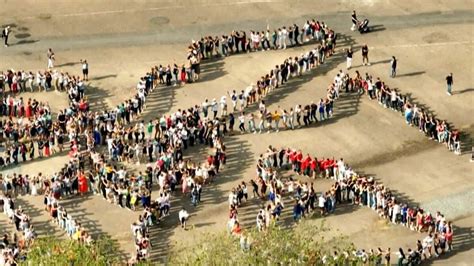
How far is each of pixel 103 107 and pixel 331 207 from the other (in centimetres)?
1902

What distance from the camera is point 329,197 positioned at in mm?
68938

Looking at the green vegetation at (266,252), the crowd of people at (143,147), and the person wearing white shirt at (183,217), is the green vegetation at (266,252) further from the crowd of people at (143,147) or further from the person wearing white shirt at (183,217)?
the person wearing white shirt at (183,217)

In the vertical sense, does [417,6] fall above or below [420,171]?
above

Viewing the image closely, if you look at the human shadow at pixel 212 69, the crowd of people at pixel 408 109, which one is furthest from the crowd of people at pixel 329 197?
the human shadow at pixel 212 69

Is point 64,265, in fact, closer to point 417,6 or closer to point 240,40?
point 240,40

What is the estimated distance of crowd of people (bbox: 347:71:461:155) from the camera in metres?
75.4

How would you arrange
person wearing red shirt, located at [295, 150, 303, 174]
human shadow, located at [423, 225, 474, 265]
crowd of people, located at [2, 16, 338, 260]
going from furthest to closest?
person wearing red shirt, located at [295, 150, 303, 174] < crowd of people, located at [2, 16, 338, 260] < human shadow, located at [423, 225, 474, 265]

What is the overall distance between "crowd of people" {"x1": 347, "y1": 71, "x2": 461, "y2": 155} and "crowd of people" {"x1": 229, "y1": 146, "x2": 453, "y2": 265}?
21.7ft

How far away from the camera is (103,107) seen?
80.2 meters

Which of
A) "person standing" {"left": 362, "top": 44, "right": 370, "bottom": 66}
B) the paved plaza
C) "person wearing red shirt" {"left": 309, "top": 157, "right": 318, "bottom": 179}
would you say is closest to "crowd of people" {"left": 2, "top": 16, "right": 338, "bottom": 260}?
the paved plaza

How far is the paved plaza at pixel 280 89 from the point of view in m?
69.1

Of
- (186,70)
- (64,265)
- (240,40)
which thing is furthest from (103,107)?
(64,265)

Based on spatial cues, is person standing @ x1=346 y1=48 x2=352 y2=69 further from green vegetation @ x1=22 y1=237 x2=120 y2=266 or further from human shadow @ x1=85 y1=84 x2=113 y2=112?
green vegetation @ x1=22 y1=237 x2=120 y2=266

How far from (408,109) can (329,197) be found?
37.5 ft
